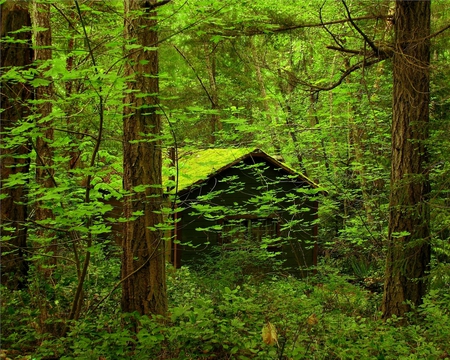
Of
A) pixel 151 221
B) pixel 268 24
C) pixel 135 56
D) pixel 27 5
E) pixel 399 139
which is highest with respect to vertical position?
pixel 27 5

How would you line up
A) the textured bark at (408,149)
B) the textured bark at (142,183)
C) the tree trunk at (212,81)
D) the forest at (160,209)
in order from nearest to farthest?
1. the forest at (160,209)
2. the textured bark at (142,183)
3. the textured bark at (408,149)
4. the tree trunk at (212,81)

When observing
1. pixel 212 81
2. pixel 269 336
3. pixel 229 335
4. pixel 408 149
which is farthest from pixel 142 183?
pixel 212 81

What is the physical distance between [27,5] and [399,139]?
27.1ft

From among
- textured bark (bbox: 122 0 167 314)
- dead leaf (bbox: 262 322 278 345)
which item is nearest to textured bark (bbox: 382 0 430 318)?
dead leaf (bbox: 262 322 278 345)

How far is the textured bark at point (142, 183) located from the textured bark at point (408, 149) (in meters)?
3.87

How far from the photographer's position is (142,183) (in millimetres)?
6324

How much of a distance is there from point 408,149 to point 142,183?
176 inches

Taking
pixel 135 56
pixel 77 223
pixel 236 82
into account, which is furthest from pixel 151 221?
pixel 236 82

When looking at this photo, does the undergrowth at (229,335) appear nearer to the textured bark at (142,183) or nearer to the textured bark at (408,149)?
the textured bark at (142,183)

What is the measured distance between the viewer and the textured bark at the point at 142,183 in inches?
249

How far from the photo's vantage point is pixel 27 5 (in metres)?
10.0

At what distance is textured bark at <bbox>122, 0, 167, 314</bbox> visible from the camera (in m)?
6.33

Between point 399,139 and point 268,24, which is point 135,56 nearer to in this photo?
point 268,24

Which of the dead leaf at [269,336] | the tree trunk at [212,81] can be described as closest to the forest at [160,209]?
the dead leaf at [269,336]
